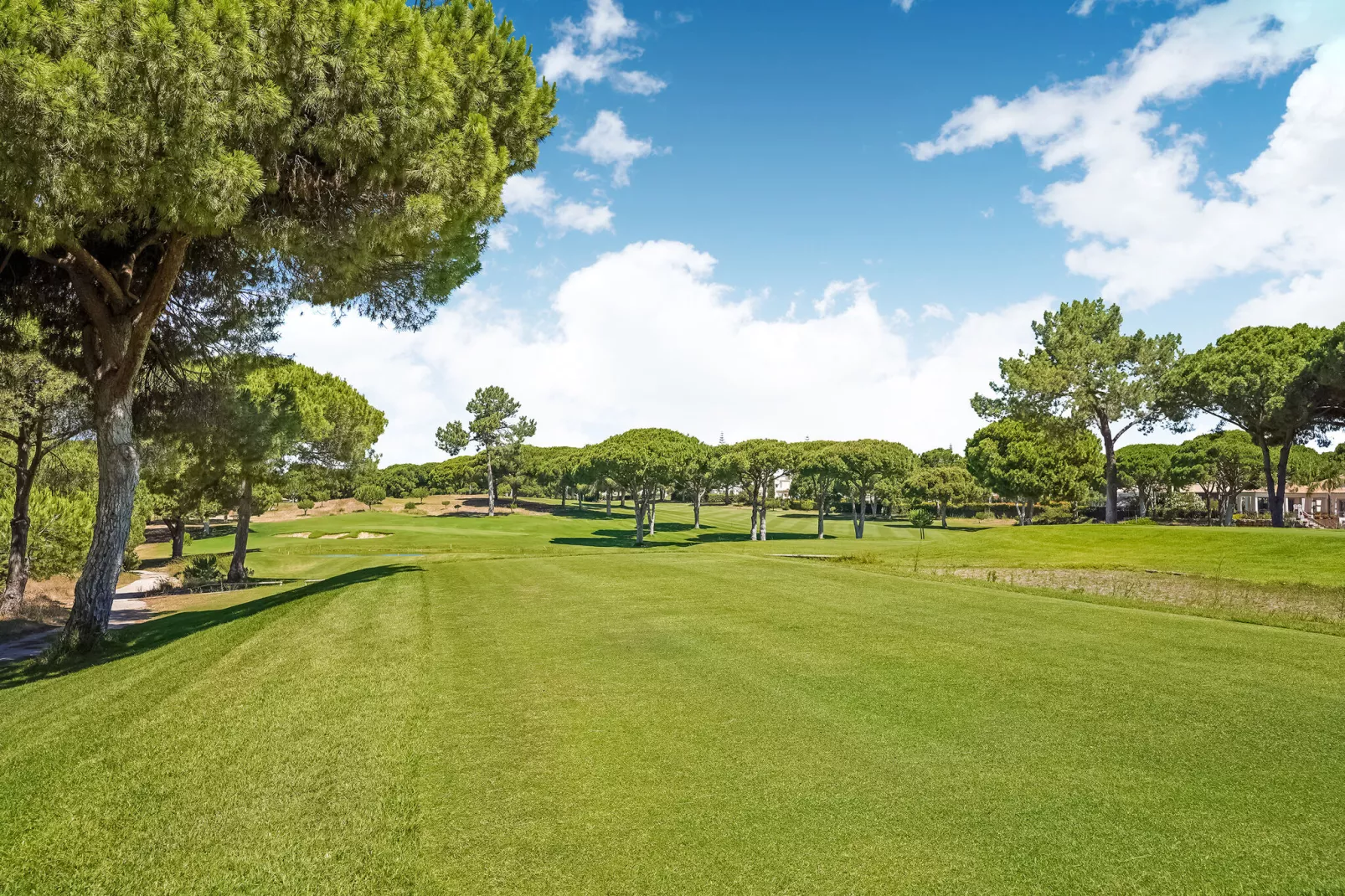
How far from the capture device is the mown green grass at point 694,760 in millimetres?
4117

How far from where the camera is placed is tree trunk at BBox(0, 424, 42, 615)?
19141mm

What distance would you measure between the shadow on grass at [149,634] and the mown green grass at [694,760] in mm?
802

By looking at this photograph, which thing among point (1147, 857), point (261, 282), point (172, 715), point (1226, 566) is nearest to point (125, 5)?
point (261, 282)

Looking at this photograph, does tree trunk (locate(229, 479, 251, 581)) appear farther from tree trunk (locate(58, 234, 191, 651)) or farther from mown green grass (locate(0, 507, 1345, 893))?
mown green grass (locate(0, 507, 1345, 893))

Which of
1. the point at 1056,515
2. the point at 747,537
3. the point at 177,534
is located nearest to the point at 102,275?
the point at 177,534

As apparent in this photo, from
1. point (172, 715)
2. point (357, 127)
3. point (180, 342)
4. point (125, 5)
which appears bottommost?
point (172, 715)

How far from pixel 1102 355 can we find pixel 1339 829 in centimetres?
4679

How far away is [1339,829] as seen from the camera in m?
4.32

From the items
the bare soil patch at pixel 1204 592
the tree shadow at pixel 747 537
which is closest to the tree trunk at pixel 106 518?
the bare soil patch at pixel 1204 592

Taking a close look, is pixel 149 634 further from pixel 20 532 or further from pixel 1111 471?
pixel 1111 471

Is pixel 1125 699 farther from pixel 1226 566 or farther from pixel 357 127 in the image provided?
pixel 1226 566

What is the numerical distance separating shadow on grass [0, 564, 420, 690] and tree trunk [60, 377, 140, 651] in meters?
0.40

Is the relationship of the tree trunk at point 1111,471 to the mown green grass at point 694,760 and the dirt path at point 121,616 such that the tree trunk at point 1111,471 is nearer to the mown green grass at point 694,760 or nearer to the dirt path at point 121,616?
the mown green grass at point 694,760

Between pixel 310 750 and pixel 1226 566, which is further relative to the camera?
pixel 1226 566
